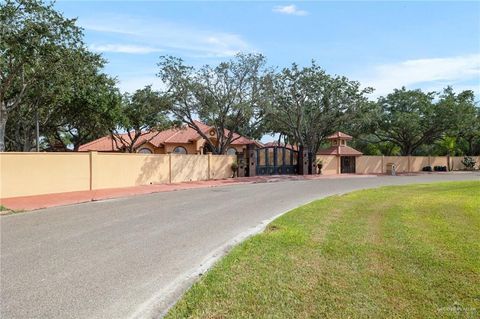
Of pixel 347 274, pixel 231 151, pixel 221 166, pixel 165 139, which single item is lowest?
pixel 347 274

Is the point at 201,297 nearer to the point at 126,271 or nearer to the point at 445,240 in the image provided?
the point at 126,271

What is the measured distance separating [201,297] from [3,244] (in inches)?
220

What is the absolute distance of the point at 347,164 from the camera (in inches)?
1774

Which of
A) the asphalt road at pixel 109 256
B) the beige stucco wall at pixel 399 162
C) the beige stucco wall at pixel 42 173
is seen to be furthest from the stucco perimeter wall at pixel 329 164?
the asphalt road at pixel 109 256

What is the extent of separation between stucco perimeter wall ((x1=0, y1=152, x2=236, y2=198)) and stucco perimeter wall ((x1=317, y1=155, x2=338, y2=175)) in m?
17.1

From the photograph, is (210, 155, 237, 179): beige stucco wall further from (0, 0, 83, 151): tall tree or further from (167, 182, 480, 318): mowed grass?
(167, 182, 480, 318): mowed grass

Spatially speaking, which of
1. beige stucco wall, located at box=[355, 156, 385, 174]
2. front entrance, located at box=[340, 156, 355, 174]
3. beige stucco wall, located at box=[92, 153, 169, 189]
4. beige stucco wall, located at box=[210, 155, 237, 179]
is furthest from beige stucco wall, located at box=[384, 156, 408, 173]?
beige stucco wall, located at box=[92, 153, 169, 189]

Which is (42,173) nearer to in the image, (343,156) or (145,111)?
(145,111)

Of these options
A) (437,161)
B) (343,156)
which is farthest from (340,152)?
(437,161)

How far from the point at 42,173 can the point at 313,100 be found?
2602 centimetres

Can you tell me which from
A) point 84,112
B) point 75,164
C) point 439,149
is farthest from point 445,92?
point 75,164

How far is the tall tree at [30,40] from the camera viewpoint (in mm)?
18531

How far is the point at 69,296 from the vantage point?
5152 millimetres

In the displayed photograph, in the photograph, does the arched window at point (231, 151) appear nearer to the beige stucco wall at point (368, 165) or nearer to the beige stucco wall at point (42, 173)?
the beige stucco wall at point (368, 165)
